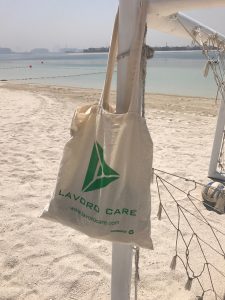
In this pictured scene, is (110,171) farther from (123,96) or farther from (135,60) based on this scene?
(135,60)

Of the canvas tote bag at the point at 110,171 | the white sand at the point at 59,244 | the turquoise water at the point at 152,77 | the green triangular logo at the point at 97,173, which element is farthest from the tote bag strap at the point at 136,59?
the white sand at the point at 59,244

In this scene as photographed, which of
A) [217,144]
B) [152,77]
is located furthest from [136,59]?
[152,77]

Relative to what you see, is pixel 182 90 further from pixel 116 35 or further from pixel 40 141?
pixel 116 35

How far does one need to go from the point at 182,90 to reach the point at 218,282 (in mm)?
16099

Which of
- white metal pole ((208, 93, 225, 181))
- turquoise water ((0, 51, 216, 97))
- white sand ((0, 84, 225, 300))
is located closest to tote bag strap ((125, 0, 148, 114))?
turquoise water ((0, 51, 216, 97))

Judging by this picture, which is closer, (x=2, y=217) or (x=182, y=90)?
(x=2, y=217)

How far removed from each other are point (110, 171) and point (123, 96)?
281 mm

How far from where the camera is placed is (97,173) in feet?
4.29

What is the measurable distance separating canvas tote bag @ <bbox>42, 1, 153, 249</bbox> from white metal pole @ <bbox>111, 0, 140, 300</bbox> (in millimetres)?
33

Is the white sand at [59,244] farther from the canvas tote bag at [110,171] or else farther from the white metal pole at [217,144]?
the canvas tote bag at [110,171]

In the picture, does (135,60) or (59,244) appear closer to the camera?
(135,60)

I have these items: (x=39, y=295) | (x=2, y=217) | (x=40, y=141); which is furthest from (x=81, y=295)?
(x=40, y=141)

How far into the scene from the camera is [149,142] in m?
1.23

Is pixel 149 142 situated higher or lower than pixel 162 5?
lower
